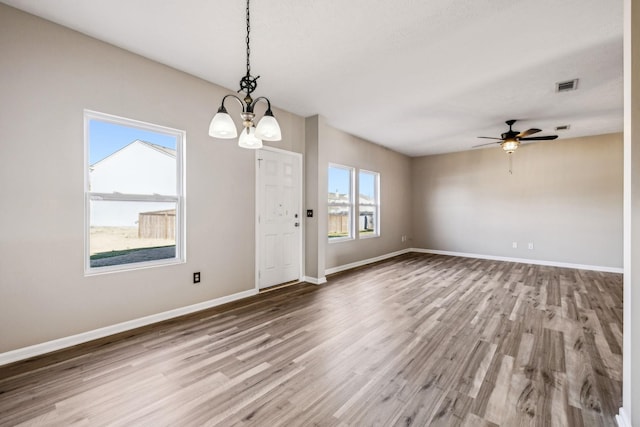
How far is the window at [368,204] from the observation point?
20.7 ft

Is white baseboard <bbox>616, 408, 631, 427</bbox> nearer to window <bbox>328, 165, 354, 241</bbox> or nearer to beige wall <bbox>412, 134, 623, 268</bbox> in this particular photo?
window <bbox>328, 165, 354, 241</bbox>

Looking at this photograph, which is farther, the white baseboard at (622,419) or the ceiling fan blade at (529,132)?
the ceiling fan blade at (529,132)

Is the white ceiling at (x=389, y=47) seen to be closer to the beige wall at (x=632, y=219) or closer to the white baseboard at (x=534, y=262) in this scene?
the beige wall at (x=632, y=219)

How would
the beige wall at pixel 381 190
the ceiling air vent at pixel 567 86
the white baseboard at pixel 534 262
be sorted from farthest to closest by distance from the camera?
the white baseboard at pixel 534 262 < the beige wall at pixel 381 190 < the ceiling air vent at pixel 567 86

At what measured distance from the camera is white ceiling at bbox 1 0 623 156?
2.24 m

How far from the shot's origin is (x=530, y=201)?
248 inches

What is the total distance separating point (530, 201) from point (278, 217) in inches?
229

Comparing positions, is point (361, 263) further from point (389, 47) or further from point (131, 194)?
point (131, 194)

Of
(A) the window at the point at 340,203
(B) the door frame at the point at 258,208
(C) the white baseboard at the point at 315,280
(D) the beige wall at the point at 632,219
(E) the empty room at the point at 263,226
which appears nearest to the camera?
(D) the beige wall at the point at 632,219

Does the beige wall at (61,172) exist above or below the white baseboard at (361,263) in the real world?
above

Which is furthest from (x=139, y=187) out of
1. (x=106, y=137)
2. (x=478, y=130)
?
(x=478, y=130)

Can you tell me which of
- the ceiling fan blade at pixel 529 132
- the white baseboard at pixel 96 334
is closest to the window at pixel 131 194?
the white baseboard at pixel 96 334

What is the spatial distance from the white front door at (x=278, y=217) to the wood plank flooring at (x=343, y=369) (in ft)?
2.50

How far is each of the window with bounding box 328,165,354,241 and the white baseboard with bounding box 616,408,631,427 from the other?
13.9 feet
